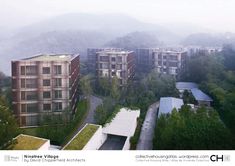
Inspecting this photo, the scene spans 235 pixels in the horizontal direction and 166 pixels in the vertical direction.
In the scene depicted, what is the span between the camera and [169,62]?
343 centimetres

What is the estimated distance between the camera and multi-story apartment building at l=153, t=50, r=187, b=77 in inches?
133

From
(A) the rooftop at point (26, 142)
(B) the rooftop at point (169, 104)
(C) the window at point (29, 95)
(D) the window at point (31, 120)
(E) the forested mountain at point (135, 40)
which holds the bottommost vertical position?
(A) the rooftop at point (26, 142)

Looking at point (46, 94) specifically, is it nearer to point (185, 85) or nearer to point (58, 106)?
point (58, 106)

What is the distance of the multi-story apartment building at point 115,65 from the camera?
10.4 feet

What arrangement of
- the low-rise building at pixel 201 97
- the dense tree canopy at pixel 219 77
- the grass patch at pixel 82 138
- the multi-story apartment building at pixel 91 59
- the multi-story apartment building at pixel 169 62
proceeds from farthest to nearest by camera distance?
1. the multi-story apartment building at pixel 169 62
2. the multi-story apartment building at pixel 91 59
3. the low-rise building at pixel 201 97
4. the dense tree canopy at pixel 219 77
5. the grass patch at pixel 82 138

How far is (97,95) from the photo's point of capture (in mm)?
3178

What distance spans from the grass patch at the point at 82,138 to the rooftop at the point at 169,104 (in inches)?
30.3

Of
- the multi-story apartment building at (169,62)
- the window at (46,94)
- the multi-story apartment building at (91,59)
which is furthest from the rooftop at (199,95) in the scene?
the window at (46,94)

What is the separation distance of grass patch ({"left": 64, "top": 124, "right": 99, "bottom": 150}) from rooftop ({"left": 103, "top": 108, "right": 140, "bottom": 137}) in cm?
13

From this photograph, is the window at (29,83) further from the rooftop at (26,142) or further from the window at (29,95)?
the rooftop at (26,142)

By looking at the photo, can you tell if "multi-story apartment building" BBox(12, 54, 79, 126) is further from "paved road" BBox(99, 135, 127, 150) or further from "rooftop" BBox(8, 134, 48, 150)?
"paved road" BBox(99, 135, 127, 150)

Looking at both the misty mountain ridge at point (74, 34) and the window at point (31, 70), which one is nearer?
the window at point (31, 70)

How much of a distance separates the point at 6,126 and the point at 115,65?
4.27ft

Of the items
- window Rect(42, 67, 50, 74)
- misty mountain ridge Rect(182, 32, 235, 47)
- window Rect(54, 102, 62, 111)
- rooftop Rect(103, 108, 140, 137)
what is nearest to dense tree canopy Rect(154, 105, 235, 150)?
rooftop Rect(103, 108, 140, 137)
